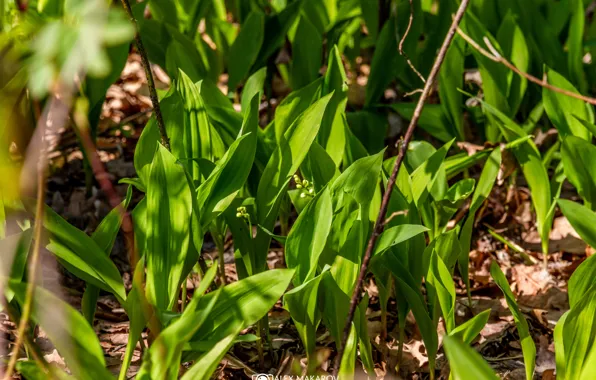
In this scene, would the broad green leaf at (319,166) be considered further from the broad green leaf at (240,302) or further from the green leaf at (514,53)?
the green leaf at (514,53)

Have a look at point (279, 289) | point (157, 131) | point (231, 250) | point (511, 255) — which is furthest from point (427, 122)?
point (279, 289)

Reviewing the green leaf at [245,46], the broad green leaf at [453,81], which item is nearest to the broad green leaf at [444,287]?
the broad green leaf at [453,81]

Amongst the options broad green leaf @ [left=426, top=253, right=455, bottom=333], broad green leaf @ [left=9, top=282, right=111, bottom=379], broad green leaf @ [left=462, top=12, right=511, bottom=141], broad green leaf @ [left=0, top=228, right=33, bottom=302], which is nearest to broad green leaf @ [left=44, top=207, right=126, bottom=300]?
broad green leaf @ [left=0, top=228, right=33, bottom=302]

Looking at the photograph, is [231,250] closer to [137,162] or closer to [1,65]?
[137,162]

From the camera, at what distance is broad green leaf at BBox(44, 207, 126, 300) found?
5.41 feet

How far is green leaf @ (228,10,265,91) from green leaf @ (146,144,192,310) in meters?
1.12

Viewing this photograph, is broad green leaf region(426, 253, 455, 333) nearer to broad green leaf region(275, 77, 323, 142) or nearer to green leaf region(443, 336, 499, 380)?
green leaf region(443, 336, 499, 380)

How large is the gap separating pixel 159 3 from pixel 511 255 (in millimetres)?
1650

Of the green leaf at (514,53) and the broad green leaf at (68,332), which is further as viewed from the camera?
the green leaf at (514,53)

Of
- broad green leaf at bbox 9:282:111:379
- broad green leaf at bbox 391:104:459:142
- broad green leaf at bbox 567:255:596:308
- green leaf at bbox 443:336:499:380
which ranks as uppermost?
broad green leaf at bbox 9:282:111:379

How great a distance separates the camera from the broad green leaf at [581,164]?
2135 mm

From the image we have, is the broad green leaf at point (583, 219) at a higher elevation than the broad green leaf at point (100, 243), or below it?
below

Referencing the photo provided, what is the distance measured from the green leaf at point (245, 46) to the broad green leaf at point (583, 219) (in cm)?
128

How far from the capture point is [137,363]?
1.98 meters
